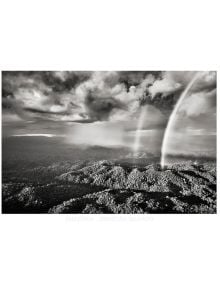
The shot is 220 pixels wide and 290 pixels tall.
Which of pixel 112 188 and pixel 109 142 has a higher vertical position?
pixel 109 142
